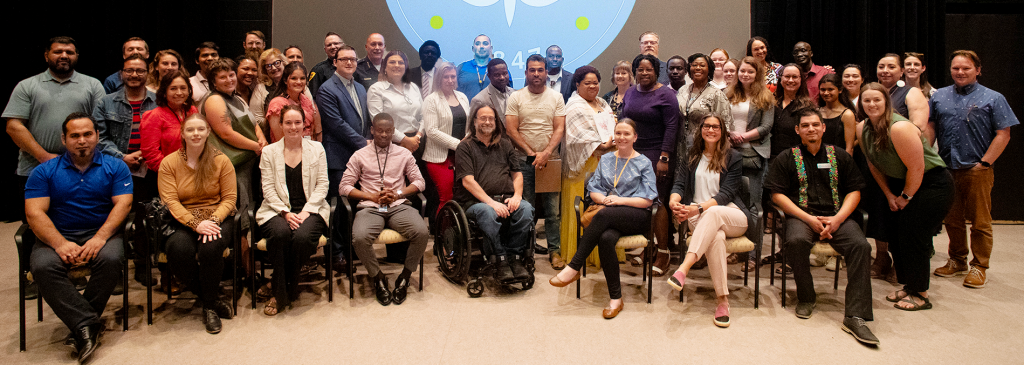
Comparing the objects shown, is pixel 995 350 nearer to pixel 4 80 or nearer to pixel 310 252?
pixel 310 252

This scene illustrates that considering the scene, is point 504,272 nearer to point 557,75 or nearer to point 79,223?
point 557,75

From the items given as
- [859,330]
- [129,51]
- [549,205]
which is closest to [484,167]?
[549,205]

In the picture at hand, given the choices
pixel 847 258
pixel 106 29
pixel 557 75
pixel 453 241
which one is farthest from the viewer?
pixel 106 29

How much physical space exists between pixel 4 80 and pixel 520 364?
17.1ft

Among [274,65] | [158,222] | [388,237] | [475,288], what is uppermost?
[274,65]

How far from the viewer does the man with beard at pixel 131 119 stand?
3.16 m

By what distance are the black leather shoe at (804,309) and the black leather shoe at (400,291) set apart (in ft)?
6.78

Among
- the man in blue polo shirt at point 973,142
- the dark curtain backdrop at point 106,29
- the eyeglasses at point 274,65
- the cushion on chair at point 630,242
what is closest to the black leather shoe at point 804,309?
the cushion on chair at point 630,242

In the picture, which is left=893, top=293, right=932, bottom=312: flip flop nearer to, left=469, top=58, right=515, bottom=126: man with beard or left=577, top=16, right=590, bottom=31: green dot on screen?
left=469, top=58, right=515, bottom=126: man with beard

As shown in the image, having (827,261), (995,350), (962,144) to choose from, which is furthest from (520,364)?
(962,144)

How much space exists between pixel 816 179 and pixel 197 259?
10.5 ft

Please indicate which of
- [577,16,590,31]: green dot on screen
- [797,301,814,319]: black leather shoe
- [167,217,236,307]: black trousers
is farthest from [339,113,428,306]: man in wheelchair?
[577,16,590,31]: green dot on screen

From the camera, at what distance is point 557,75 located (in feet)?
15.0

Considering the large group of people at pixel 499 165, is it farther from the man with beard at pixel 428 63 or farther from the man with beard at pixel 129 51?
the man with beard at pixel 428 63
